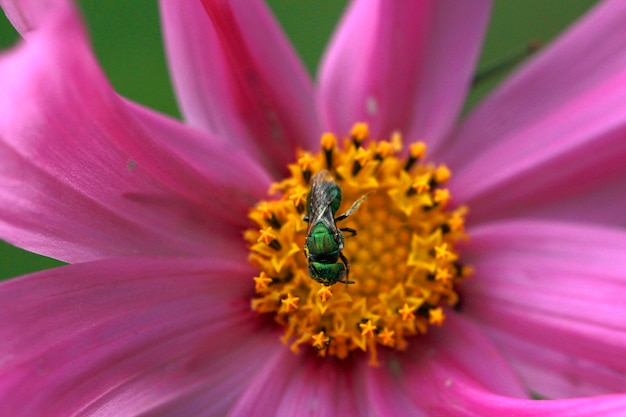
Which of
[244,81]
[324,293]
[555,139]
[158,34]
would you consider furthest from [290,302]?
[158,34]

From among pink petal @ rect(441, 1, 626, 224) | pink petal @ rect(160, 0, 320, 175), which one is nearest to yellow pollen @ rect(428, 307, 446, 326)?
pink petal @ rect(441, 1, 626, 224)

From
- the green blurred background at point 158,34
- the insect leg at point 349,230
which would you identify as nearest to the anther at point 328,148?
the insect leg at point 349,230

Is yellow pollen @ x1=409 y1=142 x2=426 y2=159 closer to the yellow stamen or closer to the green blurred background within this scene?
the yellow stamen

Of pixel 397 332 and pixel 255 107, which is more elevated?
pixel 255 107

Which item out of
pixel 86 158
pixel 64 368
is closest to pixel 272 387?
pixel 64 368

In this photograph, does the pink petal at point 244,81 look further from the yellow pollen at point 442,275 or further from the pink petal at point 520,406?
the pink petal at point 520,406

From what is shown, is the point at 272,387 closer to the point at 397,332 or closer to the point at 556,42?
the point at 397,332
